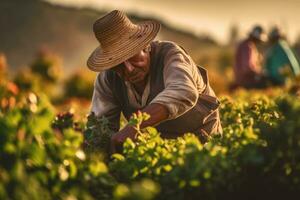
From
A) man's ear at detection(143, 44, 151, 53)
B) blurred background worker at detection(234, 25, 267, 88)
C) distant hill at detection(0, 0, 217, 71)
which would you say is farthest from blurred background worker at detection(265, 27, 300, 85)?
distant hill at detection(0, 0, 217, 71)

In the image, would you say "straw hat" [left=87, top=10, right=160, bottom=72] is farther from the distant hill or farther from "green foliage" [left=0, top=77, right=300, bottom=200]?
the distant hill

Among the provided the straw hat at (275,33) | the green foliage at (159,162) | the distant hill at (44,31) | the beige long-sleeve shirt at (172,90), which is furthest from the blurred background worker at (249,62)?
the distant hill at (44,31)

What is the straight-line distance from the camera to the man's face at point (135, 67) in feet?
16.5

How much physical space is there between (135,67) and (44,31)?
60.4 meters

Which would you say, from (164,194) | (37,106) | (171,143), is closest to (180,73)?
(171,143)

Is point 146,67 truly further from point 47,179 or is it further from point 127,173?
point 47,179

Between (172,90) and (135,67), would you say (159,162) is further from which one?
(135,67)

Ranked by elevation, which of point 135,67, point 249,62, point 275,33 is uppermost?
point 135,67

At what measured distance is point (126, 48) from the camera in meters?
4.95

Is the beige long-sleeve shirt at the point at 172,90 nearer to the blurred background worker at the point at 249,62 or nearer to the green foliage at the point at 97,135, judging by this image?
the green foliage at the point at 97,135

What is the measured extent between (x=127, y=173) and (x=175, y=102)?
3.28 feet

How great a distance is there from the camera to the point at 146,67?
5.14 metres

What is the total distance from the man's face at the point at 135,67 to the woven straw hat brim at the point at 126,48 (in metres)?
0.08

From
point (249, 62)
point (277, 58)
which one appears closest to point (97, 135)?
point (249, 62)
